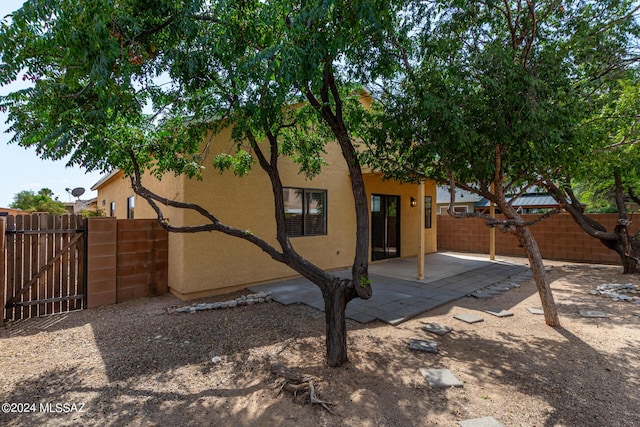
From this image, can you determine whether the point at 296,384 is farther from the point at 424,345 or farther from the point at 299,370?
the point at 424,345

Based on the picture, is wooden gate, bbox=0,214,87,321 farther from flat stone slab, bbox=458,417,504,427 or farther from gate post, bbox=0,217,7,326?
flat stone slab, bbox=458,417,504,427

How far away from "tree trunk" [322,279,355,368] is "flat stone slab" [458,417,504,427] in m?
1.32

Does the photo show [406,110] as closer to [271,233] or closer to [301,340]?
[301,340]

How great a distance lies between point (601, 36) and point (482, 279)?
533cm

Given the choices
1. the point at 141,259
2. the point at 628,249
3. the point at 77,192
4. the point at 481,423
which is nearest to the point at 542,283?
the point at 481,423

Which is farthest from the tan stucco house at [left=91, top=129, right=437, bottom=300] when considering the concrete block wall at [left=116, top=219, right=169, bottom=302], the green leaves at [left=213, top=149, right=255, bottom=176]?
the green leaves at [left=213, top=149, right=255, bottom=176]

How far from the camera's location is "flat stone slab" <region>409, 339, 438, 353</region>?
13.0ft

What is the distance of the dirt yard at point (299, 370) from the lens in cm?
273

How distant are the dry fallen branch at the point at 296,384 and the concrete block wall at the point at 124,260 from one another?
13.7ft

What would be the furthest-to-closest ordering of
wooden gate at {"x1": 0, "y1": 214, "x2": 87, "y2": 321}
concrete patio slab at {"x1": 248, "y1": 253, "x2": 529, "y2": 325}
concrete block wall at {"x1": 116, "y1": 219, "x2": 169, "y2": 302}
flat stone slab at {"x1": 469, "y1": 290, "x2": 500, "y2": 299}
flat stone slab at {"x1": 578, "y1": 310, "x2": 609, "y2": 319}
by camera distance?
1. flat stone slab at {"x1": 469, "y1": 290, "x2": 500, "y2": 299}
2. concrete block wall at {"x1": 116, "y1": 219, "x2": 169, "y2": 302}
3. concrete patio slab at {"x1": 248, "y1": 253, "x2": 529, "y2": 325}
4. flat stone slab at {"x1": 578, "y1": 310, "x2": 609, "y2": 319}
5. wooden gate at {"x1": 0, "y1": 214, "x2": 87, "y2": 321}

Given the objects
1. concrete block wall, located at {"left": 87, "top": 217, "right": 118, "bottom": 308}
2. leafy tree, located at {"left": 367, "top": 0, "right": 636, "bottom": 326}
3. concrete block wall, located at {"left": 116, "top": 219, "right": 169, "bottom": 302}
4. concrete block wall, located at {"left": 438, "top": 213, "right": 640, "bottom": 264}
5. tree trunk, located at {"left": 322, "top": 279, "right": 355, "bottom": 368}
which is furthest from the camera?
concrete block wall, located at {"left": 438, "top": 213, "right": 640, "bottom": 264}

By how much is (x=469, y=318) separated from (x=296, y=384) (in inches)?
132

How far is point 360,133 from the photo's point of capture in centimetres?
523

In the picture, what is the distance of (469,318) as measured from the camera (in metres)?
5.15
